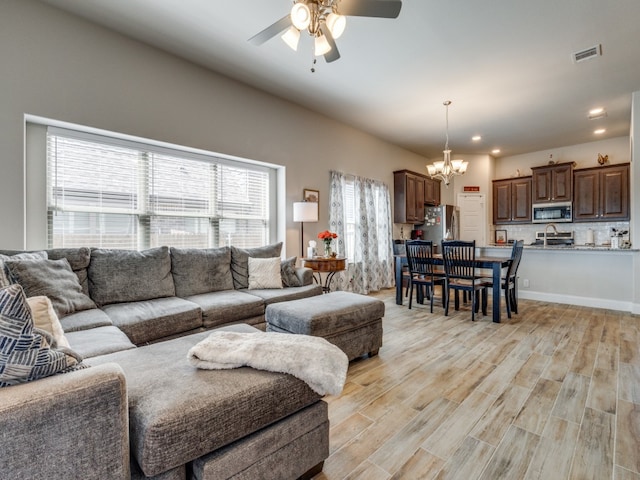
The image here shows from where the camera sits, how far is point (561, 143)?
21.3ft

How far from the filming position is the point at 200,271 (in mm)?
3209

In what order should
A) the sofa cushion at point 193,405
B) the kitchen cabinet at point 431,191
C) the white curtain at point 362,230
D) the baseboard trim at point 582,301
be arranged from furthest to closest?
1. the kitchen cabinet at point 431,191
2. the white curtain at point 362,230
3. the baseboard trim at point 582,301
4. the sofa cushion at point 193,405

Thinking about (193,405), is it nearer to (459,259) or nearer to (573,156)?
(459,259)

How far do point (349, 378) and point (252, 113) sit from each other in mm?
3414

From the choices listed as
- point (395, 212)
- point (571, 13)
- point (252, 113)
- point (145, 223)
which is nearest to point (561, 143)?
point (395, 212)

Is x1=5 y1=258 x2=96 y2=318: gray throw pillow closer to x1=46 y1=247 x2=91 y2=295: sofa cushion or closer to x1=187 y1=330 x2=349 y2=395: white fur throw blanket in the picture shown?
x1=46 y1=247 x2=91 y2=295: sofa cushion

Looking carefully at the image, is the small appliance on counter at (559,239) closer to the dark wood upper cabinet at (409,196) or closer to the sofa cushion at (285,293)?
the dark wood upper cabinet at (409,196)

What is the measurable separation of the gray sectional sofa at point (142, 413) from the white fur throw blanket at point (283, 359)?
1.5 inches

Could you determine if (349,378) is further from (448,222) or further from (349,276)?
(448,222)

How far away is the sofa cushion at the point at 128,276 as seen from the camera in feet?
8.46

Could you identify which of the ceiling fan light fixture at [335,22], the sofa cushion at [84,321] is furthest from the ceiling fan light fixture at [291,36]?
the sofa cushion at [84,321]

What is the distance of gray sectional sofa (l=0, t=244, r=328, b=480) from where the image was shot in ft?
2.76

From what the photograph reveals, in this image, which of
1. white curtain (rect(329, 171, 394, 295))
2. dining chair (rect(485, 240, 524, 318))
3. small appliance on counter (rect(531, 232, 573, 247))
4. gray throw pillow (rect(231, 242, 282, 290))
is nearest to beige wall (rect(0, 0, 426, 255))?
white curtain (rect(329, 171, 394, 295))

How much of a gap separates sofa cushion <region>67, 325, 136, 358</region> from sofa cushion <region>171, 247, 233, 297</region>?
107cm
